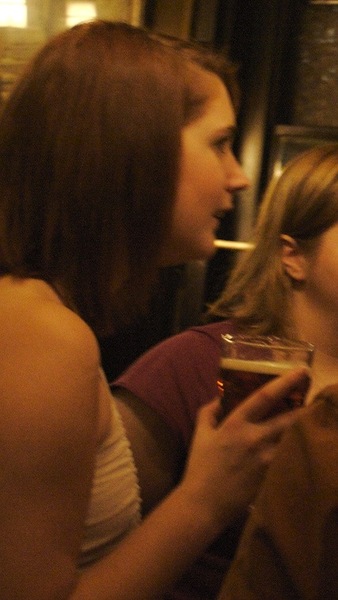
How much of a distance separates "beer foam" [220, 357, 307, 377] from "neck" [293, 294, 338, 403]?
2.25 feet

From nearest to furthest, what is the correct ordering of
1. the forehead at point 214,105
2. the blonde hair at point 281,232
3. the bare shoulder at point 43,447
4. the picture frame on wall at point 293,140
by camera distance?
the bare shoulder at point 43,447 → the forehead at point 214,105 → the blonde hair at point 281,232 → the picture frame on wall at point 293,140

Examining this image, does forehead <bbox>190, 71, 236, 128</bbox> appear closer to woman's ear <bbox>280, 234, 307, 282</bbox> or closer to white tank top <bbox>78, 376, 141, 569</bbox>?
white tank top <bbox>78, 376, 141, 569</bbox>

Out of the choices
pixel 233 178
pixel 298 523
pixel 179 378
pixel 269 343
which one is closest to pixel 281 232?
pixel 179 378

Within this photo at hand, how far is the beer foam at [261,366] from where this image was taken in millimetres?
1092

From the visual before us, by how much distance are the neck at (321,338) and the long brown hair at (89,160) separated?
0.79 m

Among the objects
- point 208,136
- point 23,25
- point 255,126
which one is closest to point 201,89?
point 208,136

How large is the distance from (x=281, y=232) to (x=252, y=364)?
83cm

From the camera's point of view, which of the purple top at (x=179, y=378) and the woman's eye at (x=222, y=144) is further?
the purple top at (x=179, y=378)

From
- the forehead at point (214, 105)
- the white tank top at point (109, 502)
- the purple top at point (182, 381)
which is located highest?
the forehead at point (214, 105)

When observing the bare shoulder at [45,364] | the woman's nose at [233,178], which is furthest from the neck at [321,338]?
the bare shoulder at [45,364]

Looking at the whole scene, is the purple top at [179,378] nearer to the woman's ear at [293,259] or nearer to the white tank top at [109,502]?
the woman's ear at [293,259]

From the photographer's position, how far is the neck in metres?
1.79

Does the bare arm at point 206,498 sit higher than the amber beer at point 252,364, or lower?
lower

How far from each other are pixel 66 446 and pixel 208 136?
1.80ft
